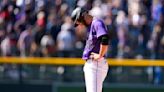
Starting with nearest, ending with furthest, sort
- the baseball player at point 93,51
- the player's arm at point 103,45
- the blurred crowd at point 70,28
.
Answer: the player's arm at point 103,45 → the baseball player at point 93,51 → the blurred crowd at point 70,28

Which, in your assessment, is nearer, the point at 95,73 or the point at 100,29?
the point at 100,29

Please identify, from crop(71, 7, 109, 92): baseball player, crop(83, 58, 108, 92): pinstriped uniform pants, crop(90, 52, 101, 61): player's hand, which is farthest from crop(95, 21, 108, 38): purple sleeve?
crop(83, 58, 108, 92): pinstriped uniform pants

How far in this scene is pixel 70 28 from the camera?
12461 millimetres

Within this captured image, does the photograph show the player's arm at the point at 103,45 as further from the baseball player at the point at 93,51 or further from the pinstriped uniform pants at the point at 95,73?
the pinstriped uniform pants at the point at 95,73

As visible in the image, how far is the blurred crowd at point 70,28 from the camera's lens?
39.3 ft

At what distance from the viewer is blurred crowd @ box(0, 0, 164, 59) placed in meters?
12.0

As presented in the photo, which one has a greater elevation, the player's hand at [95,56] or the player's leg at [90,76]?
the player's hand at [95,56]

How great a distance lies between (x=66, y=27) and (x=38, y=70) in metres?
1.20

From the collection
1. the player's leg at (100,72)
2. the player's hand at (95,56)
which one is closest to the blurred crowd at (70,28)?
the player's leg at (100,72)

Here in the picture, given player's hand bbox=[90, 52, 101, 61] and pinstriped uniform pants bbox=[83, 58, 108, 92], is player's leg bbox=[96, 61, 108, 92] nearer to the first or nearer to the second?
pinstriped uniform pants bbox=[83, 58, 108, 92]

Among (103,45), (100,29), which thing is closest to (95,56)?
(103,45)

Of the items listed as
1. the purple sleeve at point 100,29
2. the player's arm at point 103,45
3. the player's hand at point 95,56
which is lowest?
the player's hand at point 95,56

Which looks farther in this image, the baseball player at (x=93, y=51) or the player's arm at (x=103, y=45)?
the baseball player at (x=93, y=51)

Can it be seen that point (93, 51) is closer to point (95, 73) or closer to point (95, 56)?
point (95, 56)
